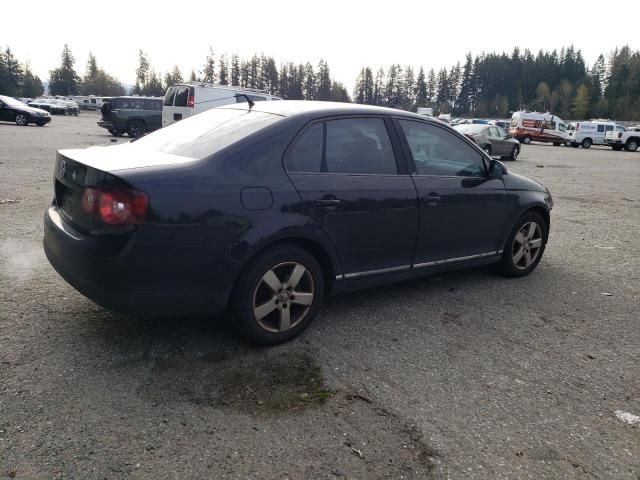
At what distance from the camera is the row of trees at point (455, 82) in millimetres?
106125

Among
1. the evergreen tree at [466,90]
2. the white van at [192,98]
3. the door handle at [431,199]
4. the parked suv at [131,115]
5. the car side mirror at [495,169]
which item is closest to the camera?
the door handle at [431,199]

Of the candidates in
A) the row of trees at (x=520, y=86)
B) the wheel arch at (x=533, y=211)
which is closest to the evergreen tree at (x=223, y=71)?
the row of trees at (x=520, y=86)

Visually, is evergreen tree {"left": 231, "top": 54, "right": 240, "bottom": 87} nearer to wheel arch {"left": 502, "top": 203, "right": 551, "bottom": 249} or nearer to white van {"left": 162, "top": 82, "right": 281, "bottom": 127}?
white van {"left": 162, "top": 82, "right": 281, "bottom": 127}

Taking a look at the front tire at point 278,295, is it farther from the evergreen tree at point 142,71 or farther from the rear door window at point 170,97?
the evergreen tree at point 142,71

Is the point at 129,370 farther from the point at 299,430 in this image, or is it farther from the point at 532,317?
the point at 532,317

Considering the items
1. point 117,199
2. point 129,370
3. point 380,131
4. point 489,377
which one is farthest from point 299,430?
point 380,131

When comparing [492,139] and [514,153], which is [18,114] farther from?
[514,153]

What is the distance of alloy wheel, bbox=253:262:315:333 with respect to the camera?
3.42 meters

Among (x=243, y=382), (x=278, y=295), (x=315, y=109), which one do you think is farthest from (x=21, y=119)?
(x=243, y=382)

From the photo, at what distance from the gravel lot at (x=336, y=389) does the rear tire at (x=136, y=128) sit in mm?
18080

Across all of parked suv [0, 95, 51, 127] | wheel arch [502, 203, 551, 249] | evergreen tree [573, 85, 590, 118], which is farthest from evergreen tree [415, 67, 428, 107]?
wheel arch [502, 203, 551, 249]

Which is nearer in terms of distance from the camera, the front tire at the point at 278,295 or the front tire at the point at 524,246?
the front tire at the point at 278,295

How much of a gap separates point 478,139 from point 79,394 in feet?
62.8

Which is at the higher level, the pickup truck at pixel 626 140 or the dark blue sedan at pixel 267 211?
the pickup truck at pixel 626 140
